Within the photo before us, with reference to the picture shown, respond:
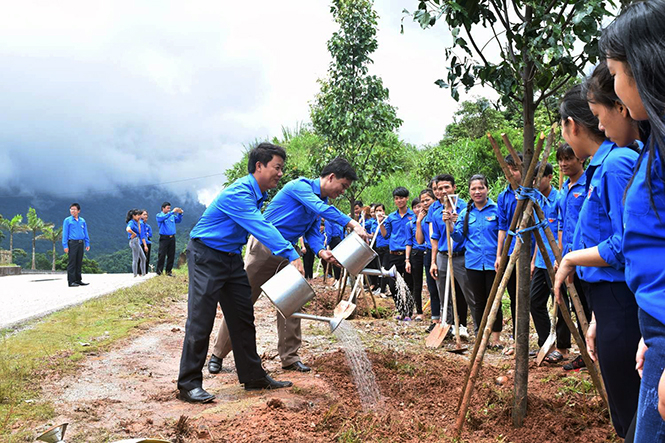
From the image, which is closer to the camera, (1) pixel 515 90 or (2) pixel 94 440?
(2) pixel 94 440

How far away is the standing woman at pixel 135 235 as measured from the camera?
1585 cm

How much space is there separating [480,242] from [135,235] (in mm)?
12030

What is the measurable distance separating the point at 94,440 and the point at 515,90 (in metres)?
3.43

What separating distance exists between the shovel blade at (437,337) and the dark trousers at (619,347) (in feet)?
13.8

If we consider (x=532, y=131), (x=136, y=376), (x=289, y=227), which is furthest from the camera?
(x=289, y=227)

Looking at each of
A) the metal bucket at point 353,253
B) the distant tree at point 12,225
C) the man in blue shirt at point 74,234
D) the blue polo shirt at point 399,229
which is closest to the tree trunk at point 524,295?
the metal bucket at point 353,253

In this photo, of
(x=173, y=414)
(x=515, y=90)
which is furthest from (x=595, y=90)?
(x=173, y=414)

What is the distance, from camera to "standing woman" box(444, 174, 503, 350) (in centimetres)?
622

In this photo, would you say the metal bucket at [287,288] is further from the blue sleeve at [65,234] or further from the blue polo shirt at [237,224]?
the blue sleeve at [65,234]

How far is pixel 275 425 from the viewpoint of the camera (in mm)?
3484

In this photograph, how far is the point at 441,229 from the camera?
23.4 feet

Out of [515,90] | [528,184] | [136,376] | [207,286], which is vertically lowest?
[136,376]

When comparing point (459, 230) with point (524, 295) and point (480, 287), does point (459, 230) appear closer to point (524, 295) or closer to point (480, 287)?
point (480, 287)

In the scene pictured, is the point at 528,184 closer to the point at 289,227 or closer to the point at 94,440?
the point at 289,227
